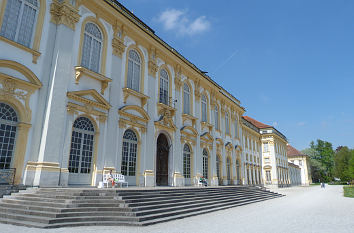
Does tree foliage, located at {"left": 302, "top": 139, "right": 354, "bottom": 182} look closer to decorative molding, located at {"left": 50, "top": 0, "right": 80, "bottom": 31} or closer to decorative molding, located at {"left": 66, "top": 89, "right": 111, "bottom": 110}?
decorative molding, located at {"left": 66, "top": 89, "right": 111, "bottom": 110}

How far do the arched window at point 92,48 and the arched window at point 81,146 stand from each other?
282cm

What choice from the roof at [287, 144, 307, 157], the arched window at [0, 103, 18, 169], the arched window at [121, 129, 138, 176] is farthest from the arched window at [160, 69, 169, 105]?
the roof at [287, 144, 307, 157]

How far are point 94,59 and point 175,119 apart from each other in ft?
24.6

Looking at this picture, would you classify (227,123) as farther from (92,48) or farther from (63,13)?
(63,13)

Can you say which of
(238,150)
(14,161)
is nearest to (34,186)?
(14,161)

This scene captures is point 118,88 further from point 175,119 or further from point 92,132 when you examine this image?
point 175,119

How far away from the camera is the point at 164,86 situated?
729 inches

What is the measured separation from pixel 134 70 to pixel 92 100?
13.6 ft

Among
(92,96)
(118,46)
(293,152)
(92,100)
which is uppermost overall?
(293,152)

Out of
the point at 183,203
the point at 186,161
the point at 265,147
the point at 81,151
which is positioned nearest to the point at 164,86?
the point at 186,161

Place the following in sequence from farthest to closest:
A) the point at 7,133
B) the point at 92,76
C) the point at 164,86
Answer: the point at 164,86
the point at 92,76
the point at 7,133

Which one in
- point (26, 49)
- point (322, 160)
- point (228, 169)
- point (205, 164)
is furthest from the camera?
point (322, 160)

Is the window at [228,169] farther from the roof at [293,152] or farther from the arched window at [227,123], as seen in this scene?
the roof at [293,152]

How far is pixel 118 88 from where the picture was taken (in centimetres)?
1420
